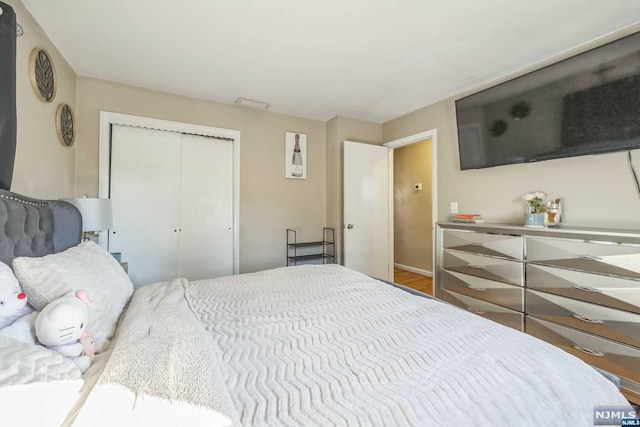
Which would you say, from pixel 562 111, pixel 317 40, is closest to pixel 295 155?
pixel 317 40

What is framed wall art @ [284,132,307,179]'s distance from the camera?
135 inches

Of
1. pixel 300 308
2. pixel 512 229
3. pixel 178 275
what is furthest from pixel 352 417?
pixel 178 275

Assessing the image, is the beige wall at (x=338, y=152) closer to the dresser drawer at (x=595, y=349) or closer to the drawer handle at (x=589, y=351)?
the dresser drawer at (x=595, y=349)

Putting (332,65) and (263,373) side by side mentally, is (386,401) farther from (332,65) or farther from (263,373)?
(332,65)

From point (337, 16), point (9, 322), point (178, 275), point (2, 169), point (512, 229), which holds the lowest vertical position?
point (178, 275)

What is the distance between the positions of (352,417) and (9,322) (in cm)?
108

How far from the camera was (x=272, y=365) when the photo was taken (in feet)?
2.72

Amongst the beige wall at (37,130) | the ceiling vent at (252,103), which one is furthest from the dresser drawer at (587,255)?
the beige wall at (37,130)

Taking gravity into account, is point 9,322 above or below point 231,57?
below

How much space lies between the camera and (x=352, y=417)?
2.03 ft

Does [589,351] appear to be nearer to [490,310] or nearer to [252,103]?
[490,310]

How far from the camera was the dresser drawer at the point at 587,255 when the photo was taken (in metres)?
1.49

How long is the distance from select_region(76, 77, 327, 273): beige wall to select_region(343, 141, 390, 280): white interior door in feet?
1.58

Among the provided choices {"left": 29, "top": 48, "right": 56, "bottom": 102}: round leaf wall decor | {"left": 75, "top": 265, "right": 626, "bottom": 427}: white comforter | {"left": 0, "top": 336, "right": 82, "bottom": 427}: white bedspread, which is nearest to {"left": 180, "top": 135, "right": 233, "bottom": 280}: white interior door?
{"left": 29, "top": 48, "right": 56, "bottom": 102}: round leaf wall decor
